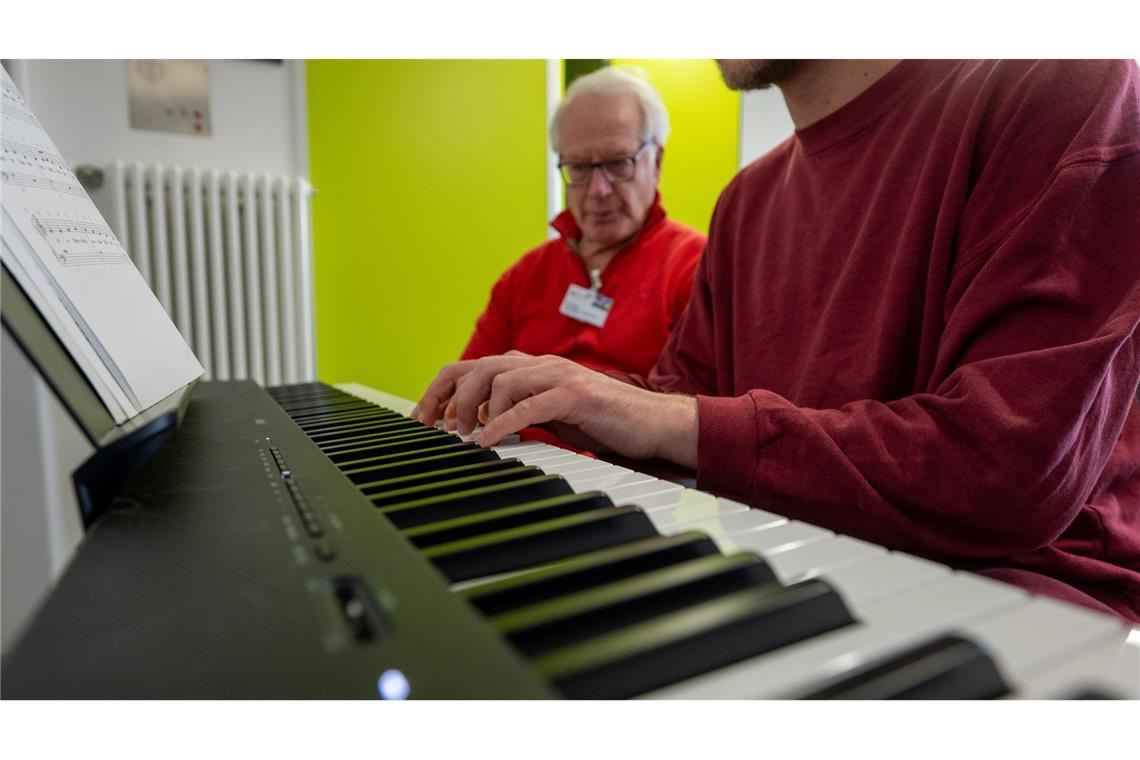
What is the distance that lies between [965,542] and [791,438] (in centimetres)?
21

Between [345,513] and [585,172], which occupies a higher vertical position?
[585,172]

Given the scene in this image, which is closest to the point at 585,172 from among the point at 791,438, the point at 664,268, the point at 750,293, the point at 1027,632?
the point at 664,268

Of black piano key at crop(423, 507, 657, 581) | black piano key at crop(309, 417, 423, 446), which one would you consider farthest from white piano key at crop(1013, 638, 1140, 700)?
black piano key at crop(309, 417, 423, 446)

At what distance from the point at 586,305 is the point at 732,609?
176cm

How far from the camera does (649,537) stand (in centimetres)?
42

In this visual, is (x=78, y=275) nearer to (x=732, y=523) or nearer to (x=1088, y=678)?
(x=732, y=523)

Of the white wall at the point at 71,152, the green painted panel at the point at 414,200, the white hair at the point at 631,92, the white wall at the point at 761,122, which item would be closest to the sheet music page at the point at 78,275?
the white wall at the point at 71,152

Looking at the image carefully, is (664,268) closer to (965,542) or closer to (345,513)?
(965,542)

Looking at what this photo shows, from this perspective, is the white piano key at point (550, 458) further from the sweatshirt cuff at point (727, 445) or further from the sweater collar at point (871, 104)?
the sweater collar at point (871, 104)

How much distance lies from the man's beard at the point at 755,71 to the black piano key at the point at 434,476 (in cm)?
87

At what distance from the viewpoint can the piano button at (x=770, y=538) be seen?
394mm

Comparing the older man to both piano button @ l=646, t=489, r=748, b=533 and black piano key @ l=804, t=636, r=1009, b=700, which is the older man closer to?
piano button @ l=646, t=489, r=748, b=533

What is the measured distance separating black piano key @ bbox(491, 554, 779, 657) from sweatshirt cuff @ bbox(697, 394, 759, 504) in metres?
0.30

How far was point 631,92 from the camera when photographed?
201cm
